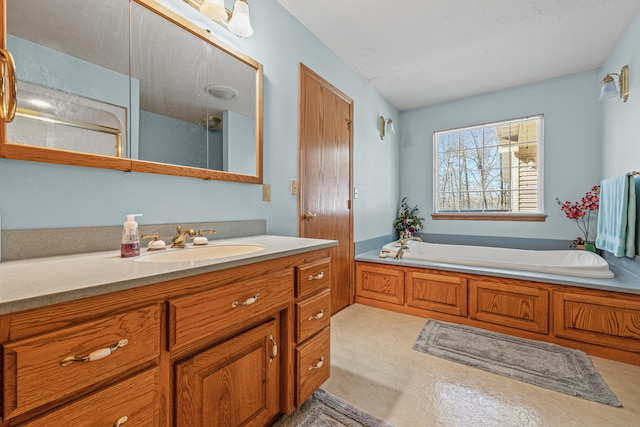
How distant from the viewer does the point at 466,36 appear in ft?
7.52

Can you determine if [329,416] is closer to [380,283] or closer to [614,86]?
[380,283]

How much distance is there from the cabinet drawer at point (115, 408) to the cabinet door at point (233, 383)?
0.08 m

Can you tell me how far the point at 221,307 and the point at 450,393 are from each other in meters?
1.37

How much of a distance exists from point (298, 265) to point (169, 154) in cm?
81

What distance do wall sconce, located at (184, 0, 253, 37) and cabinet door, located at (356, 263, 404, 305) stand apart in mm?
2230

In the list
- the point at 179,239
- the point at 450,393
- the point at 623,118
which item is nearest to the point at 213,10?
the point at 179,239

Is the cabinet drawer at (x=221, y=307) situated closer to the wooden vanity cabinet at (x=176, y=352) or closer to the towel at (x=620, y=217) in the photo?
the wooden vanity cabinet at (x=176, y=352)

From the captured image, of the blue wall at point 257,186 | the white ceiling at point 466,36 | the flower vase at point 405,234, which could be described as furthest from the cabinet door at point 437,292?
the white ceiling at point 466,36

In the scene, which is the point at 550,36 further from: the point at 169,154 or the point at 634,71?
the point at 169,154

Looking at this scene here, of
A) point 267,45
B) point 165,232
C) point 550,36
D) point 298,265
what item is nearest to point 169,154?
point 165,232

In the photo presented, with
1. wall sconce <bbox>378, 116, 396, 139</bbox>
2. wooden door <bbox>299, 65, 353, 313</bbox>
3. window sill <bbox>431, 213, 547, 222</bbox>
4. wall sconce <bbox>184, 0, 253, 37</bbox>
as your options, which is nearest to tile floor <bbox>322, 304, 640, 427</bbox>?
wooden door <bbox>299, 65, 353, 313</bbox>

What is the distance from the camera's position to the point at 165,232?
1.30 meters

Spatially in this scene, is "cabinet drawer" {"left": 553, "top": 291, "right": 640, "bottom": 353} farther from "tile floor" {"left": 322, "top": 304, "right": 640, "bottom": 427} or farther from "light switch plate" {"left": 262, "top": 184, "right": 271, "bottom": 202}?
"light switch plate" {"left": 262, "top": 184, "right": 271, "bottom": 202}

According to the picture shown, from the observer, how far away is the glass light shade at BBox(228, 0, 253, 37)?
4.69 feet
